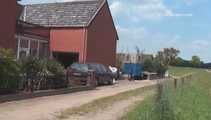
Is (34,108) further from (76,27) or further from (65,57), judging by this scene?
(65,57)

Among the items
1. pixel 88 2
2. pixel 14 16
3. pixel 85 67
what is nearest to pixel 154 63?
pixel 88 2

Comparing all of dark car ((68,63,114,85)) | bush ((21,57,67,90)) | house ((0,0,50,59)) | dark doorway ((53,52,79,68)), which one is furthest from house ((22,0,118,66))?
bush ((21,57,67,90))

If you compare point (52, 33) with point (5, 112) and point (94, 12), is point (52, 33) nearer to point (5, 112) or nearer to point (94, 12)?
point (94, 12)

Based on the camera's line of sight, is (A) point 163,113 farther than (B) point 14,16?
No

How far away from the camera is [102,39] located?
49.4m

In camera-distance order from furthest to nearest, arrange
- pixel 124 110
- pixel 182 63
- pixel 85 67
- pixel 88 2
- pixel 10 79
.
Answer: pixel 182 63 < pixel 88 2 < pixel 85 67 < pixel 10 79 < pixel 124 110

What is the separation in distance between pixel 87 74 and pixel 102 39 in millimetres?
15900

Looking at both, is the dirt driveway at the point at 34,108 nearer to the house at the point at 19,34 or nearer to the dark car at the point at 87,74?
the house at the point at 19,34

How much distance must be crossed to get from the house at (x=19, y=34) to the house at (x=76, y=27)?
54.5 inches

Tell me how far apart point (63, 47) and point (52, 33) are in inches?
64.7

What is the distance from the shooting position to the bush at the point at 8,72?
2119 cm

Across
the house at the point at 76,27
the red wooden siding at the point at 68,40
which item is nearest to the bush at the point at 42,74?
the red wooden siding at the point at 68,40

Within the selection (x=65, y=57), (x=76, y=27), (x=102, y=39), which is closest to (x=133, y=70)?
(x=102, y=39)

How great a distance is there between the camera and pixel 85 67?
3619 cm
